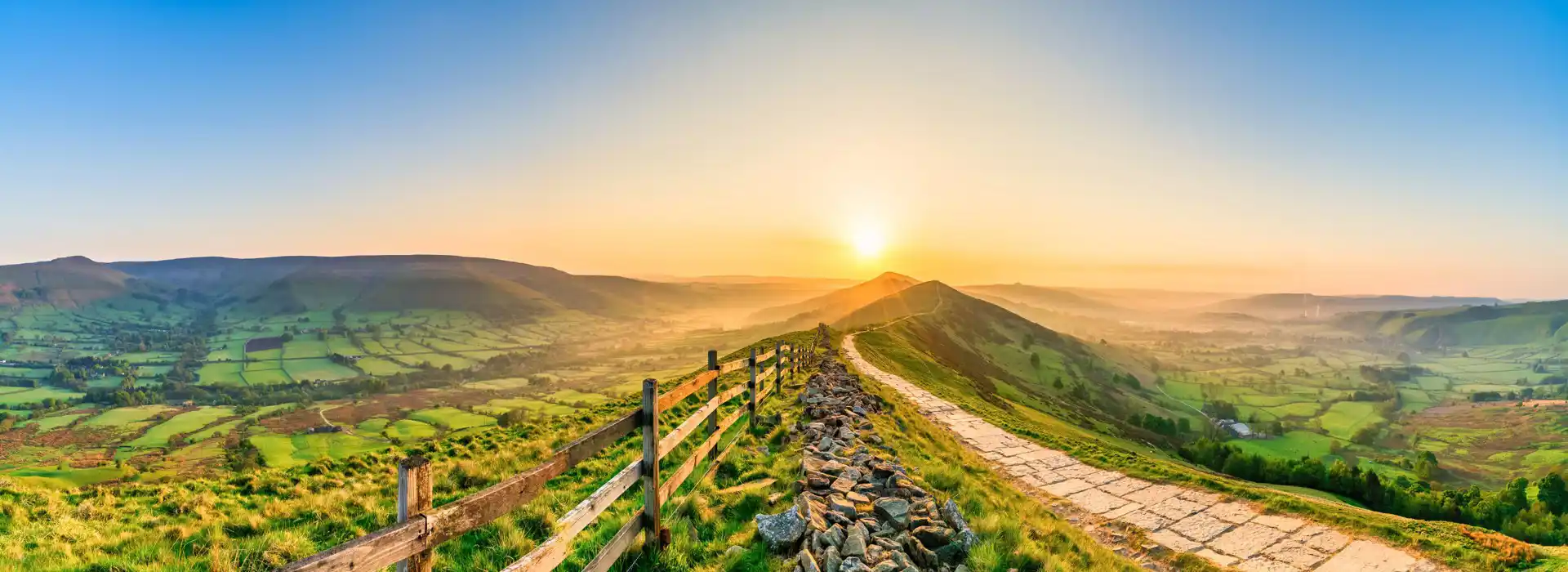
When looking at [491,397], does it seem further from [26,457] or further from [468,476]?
[468,476]

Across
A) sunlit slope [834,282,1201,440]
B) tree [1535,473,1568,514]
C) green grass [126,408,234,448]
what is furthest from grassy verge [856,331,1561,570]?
green grass [126,408,234,448]

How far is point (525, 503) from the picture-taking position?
514 cm

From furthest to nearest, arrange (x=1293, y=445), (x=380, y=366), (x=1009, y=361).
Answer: (x=380, y=366) < (x=1009, y=361) < (x=1293, y=445)

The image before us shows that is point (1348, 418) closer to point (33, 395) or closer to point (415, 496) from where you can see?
point (415, 496)

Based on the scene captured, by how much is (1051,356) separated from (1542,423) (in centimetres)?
13340

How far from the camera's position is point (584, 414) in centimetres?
1864

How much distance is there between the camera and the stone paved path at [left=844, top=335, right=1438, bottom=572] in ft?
31.5

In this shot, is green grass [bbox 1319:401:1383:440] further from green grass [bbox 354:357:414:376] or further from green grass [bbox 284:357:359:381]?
green grass [bbox 284:357:359:381]

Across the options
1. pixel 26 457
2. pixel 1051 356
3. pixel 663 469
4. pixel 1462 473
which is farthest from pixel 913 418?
pixel 1462 473

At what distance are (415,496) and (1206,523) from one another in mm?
13987

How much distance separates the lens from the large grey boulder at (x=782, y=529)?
600 cm

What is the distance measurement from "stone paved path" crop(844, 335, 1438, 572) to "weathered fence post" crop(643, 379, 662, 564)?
32.1 feet

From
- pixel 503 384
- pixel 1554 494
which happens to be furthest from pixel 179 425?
pixel 1554 494

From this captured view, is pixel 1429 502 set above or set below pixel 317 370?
above
